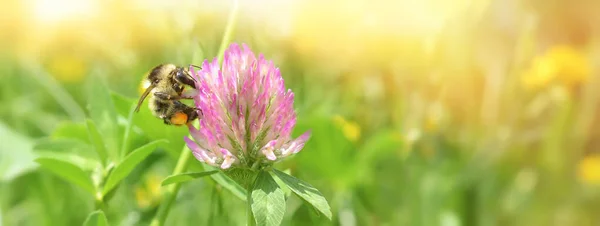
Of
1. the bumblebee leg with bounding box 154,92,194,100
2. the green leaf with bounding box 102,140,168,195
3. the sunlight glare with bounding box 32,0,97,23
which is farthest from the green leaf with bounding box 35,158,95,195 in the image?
the sunlight glare with bounding box 32,0,97,23

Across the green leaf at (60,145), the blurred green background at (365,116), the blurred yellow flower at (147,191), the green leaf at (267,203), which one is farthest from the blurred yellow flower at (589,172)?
the green leaf at (267,203)

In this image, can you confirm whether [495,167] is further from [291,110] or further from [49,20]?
[49,20]

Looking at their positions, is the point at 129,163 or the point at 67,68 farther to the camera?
the point at 67,68

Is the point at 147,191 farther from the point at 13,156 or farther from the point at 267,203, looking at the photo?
the point at 267,203

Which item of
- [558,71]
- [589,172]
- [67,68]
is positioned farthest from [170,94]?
[67,68]

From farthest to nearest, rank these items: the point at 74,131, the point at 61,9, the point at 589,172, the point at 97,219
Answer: the point at 61,9, the point at 589,172, the point at 74,131, the point at 97,219

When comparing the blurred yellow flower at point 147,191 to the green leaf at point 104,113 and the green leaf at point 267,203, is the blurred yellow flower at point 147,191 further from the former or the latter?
the green leaf at point 267,203

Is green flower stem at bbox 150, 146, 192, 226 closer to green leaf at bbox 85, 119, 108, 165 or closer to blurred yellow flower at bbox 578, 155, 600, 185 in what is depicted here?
green leaf at bbox 85, 119, 108, 165
